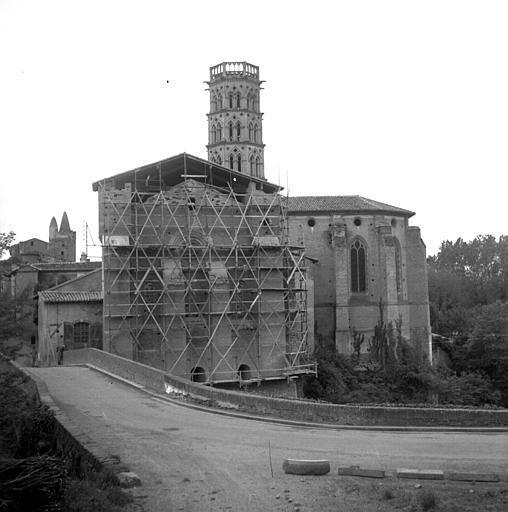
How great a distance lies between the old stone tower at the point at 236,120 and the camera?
64750 mm

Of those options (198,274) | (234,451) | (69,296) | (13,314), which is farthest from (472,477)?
(69,296)

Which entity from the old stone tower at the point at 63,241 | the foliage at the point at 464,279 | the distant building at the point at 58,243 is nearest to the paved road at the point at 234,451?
the foliage at the point at 464,279

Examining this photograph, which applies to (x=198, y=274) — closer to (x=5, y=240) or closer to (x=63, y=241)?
(x=5, y=240)

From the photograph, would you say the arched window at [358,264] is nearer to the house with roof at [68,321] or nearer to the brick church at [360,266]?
the brick church at [360,266]

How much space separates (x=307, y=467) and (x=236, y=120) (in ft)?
188

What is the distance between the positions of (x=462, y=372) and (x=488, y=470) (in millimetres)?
36294

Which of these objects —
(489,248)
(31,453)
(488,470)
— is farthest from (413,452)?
(489,248)

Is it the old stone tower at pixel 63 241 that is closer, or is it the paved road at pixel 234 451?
the paved road at pixel 234 451

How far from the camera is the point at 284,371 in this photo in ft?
104

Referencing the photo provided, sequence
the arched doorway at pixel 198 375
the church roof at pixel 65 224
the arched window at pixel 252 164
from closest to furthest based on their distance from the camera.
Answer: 1. the arched doorway at pixel 198 375
2. the arched window at pixel 252 164
3. the church roof at pixel 65 224

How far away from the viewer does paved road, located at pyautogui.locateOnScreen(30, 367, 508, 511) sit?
935 cm

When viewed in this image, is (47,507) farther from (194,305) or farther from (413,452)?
(194,305)

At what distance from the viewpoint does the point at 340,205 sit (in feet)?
157

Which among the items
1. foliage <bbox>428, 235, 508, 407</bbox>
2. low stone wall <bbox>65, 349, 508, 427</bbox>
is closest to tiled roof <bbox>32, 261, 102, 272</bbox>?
foliage <bbox>428, 235, 508, 407</bbox>
